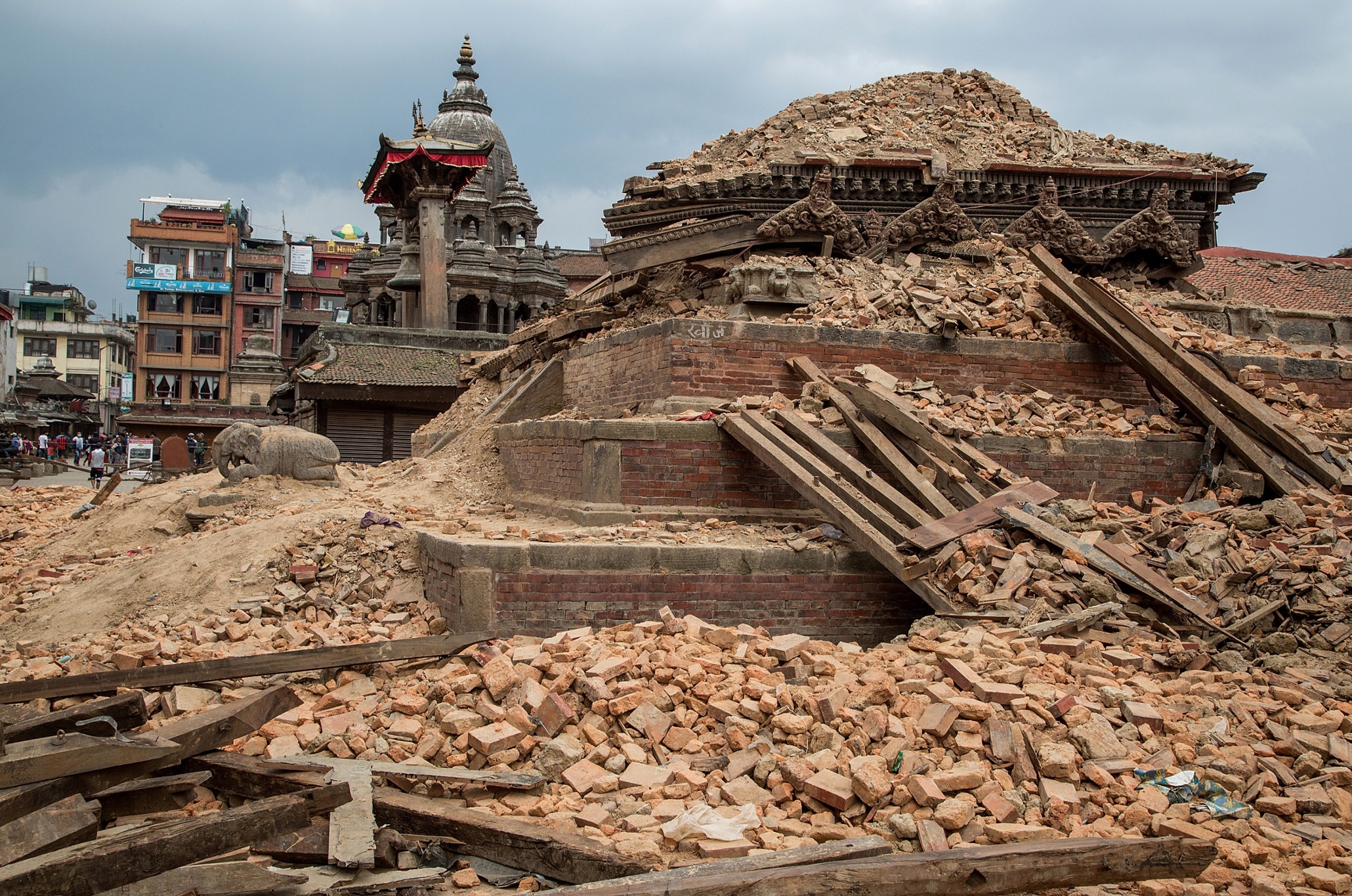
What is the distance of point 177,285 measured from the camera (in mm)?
56625

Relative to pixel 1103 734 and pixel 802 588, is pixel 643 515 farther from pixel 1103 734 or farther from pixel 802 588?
pixel 1103 734

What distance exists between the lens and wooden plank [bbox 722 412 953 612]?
6820 mm

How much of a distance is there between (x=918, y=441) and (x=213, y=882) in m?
6.11

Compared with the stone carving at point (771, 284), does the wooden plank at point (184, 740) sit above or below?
below

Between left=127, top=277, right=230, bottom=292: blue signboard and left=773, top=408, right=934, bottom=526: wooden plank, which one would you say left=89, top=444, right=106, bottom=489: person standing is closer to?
left=773, top=408, right=934, bottom=526: wooden plank

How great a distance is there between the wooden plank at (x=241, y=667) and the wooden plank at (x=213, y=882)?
225 cm

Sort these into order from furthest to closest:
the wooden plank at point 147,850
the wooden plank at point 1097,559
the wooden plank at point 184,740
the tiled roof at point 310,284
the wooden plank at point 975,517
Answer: the tiled roof at point 310,284, the wooden plank at point 975,517, the wooden plank at point 1097,559, the wooden plank at point 184,740, the wooden plank at point 147,850

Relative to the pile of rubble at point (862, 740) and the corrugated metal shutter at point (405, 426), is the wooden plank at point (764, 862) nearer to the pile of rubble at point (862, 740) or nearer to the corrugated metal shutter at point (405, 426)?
the pile of rubble at point (862, 740)

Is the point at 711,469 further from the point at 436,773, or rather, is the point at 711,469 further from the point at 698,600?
the point at 436,773

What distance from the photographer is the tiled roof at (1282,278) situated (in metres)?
22.4

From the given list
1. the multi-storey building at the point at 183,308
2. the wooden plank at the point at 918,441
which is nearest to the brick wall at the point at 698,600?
the wooden plank at the point at 918,441

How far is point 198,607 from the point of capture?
7633mm

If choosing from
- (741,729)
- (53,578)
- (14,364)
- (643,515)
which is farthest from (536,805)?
(14,364)

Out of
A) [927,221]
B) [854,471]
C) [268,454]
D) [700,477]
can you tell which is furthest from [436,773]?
[927,221]
